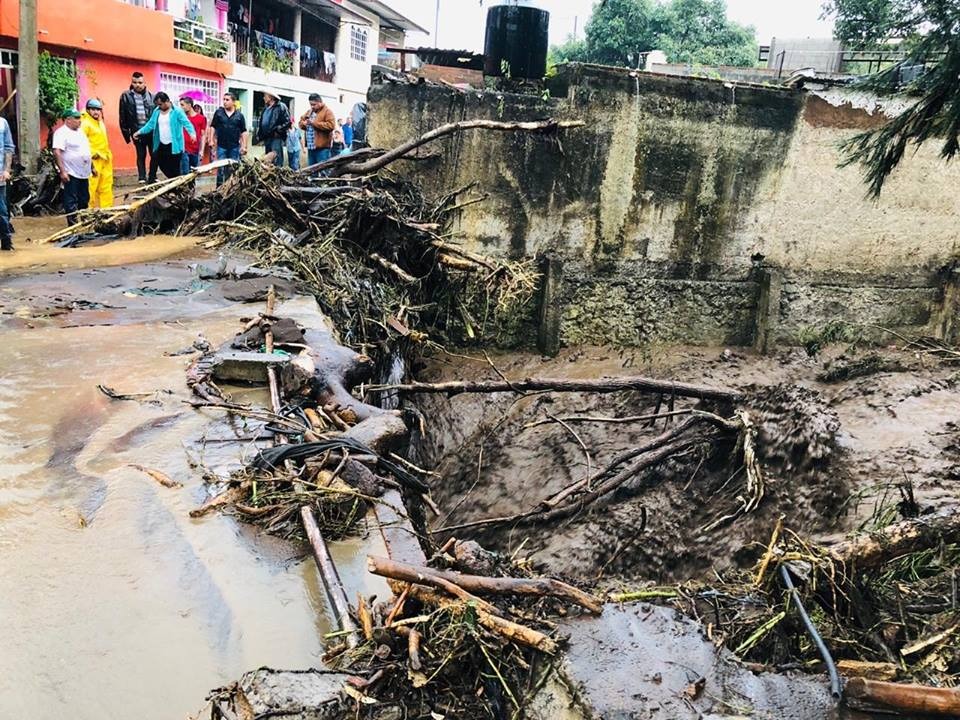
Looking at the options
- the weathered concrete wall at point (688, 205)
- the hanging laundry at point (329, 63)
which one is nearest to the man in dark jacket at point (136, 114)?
the weathered concrete wall at point (688, 205)

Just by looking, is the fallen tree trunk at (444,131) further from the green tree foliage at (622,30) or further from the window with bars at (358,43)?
the green tree foliage at (622,30)

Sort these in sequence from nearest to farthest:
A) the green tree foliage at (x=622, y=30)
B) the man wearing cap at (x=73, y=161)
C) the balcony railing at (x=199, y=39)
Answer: the man wearing cap at (x=73, y=161)
the balcony railing at (x=199, y=39)
the green tree foliage at (x=622, y=30)

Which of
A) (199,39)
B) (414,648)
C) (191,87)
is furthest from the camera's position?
(199,39)

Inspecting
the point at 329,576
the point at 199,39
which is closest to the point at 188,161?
the point at 199,39

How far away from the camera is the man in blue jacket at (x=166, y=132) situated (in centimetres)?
1095

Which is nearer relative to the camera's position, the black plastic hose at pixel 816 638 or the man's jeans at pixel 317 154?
the black plastic hose at pixel 816 638

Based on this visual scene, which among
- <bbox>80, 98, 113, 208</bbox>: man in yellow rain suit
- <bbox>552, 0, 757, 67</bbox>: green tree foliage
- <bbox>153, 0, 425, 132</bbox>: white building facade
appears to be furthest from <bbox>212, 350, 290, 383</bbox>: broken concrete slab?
<bbox>552, 0, 757, 67</bbox>: green tree foliage

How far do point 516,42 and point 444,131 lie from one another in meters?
1.76

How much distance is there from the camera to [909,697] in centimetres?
278

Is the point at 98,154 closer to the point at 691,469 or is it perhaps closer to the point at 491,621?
the point at 691,469

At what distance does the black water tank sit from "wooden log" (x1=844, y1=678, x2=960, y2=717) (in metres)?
8.18

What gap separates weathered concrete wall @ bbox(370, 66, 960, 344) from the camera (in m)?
9.08

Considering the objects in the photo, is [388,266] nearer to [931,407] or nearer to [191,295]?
[191,295]

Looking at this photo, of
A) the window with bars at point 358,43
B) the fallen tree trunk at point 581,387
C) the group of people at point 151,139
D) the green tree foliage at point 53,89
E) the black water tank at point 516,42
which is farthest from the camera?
the window with bars at point 358,43
